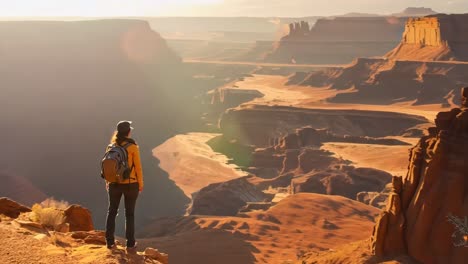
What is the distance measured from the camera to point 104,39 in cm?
10819

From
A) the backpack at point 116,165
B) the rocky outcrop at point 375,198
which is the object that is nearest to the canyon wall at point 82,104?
the rocky outcrop at point 375,198

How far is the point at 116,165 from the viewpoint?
894cm

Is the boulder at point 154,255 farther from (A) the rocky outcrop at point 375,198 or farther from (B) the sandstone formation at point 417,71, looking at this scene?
(B) the sandstone formation at point 417,71

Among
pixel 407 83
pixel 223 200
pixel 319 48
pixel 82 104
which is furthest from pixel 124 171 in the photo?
pixel 319 48

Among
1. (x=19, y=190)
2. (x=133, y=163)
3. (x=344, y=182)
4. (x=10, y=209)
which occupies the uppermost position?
(x=133, y=163)

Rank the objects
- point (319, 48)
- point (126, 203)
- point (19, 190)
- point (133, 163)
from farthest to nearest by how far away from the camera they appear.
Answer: point (319, 48), point (19, 190), point (126, 203), point (133, 163)

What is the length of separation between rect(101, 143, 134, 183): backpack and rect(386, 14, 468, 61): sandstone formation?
106 m

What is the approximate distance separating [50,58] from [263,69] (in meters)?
88.1

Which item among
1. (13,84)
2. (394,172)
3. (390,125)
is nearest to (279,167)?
(394,172)

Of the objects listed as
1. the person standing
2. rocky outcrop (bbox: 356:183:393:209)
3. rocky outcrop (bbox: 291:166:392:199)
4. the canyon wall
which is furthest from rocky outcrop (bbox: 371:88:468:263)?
the canyon wall

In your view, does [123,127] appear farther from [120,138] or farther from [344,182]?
[344,182]

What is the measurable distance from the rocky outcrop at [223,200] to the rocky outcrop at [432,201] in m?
24.5

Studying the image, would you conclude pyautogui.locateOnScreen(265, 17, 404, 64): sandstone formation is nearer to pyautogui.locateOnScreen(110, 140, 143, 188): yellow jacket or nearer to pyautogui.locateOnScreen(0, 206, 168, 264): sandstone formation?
pyautogui.locateOnScreen(0, 206, 168, 264): sandstone formation

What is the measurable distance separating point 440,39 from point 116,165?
112 m
